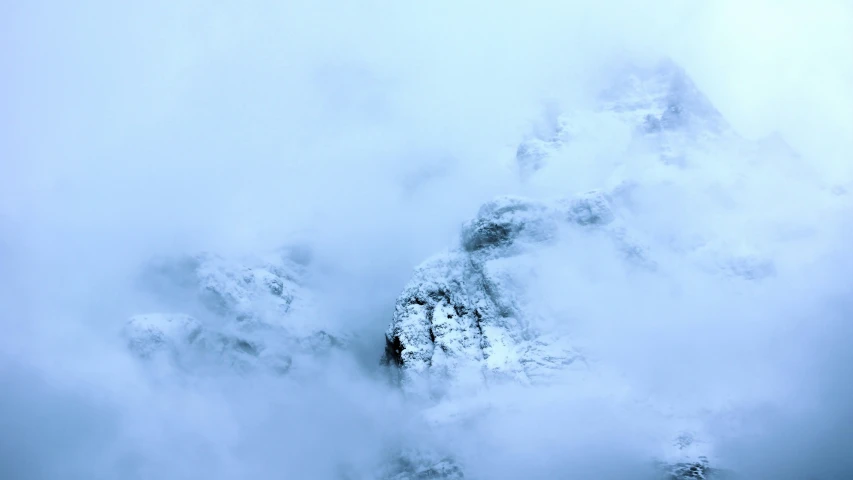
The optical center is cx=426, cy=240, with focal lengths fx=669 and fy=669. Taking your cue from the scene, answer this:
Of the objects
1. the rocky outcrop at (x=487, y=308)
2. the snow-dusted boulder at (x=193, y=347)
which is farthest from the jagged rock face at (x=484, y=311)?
the snow-dusted boulder at (x=193, y=347)

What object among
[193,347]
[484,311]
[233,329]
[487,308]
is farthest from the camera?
[233,329]

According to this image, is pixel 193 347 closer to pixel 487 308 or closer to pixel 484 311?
pixel 484 311

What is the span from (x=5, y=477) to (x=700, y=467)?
11821 centimetres

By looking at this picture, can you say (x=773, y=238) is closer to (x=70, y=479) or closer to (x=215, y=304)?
(x=215, y=304)

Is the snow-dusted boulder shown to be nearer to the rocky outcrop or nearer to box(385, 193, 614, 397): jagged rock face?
box(385, 193, 614, 397): jagged rock face

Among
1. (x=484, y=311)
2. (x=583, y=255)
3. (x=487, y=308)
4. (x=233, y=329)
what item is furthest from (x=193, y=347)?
(x=583, y=255)

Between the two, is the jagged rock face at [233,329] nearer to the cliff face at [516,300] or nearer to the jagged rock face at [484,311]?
the cliff face at [516,300]

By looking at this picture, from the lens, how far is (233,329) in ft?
589

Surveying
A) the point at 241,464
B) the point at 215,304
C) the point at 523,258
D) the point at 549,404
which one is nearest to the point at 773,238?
the point at 523,258

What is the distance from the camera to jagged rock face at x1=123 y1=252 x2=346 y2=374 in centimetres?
16725

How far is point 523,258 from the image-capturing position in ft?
472

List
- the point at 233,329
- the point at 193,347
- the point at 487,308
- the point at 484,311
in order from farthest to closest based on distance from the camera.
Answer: the point at 233,329 → the point at 193,347 → the point at 487,308 → the point at 484,311

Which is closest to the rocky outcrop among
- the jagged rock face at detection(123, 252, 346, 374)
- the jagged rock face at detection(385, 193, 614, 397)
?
the jagged rock face at detection(385, 193, 614, 397)

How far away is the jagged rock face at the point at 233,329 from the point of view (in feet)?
Answer: 549
